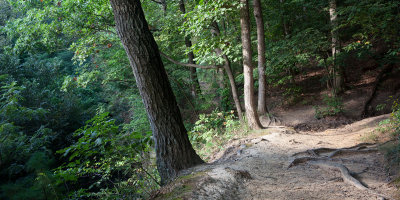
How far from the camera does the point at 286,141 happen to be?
266 inches

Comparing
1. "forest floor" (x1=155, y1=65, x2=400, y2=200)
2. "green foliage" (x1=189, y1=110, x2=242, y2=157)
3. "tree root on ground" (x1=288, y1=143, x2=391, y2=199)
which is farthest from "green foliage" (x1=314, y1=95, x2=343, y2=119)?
"tree root on ground" (x1=288, y1=143, x2=391, y2=199)

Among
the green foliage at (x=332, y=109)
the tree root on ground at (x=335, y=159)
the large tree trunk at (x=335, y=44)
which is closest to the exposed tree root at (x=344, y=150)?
the tree root on ground at (x=335, y=159)

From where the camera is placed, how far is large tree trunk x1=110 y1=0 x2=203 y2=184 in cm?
407

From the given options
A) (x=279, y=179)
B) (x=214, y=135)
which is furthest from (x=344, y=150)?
(x=214, y=135)

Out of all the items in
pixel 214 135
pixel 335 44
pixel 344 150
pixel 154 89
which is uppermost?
pixel 335 44

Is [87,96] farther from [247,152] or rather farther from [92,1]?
[247,152]

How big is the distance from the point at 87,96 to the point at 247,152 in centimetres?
2126

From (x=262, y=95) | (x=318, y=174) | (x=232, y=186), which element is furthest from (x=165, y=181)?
(x=262, y=95)

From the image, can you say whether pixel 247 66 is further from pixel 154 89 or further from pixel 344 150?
pixel 154 89

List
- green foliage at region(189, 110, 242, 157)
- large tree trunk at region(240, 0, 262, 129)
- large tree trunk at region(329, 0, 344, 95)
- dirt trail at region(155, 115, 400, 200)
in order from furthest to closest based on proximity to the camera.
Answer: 1. large tree trunk at region(329, 0, 344, 95)
2. green foliage at region(189, 110, 242, 157)
3. large tree trunk at region(240, 0, 262, 129)
4. dirt trail at region(155, 115, 400, 200)

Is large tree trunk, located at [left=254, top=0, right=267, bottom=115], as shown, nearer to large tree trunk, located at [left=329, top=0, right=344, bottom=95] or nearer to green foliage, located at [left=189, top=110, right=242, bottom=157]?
green foliage, located at [left=189, top=110, right=242, bottom=157]

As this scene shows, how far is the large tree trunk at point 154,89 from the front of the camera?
4070 mm

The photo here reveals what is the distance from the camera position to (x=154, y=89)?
165 inches

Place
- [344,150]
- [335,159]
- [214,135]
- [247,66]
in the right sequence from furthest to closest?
1. [214,135]
2. [247,66]
3. [344,150]
4. [335,159]
